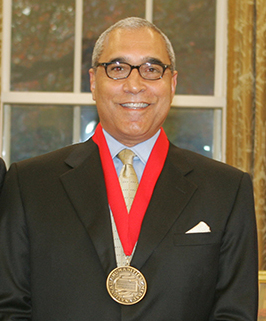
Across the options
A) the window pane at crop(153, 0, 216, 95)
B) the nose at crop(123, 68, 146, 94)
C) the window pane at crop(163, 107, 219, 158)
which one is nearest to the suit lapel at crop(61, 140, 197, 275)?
the nose at crop(123, 68, 146, 94)

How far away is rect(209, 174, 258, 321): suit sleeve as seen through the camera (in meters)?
1.40

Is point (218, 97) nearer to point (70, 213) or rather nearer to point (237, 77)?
point (237, 77)

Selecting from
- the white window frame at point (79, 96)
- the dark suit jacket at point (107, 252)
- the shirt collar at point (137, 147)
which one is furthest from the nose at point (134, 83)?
the white window frame at point (79, 96)

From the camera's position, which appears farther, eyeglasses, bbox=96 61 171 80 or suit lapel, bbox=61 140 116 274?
eyeglasses, bbox=96 61 171 80

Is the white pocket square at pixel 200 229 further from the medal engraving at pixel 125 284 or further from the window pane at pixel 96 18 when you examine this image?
the window pane at pixel 96 18

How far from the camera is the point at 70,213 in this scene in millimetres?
1463

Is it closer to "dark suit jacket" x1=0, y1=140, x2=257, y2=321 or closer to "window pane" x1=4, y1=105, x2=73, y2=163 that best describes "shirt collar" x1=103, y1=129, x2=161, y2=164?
"dark suit jacket" x1=0, y1=140, x2=257, y2=321

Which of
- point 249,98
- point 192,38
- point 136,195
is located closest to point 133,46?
point 136,195

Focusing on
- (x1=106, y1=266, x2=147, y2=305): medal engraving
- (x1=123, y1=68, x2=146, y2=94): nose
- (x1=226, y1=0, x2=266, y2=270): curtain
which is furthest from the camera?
(x1=226, y1=0, x2=266, y2=270): curtain

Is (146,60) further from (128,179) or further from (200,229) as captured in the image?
(200,229)

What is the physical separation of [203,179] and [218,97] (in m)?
1.37

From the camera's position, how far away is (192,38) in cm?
290

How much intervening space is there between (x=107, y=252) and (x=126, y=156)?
36 cm

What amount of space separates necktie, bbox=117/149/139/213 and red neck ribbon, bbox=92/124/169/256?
36mm
